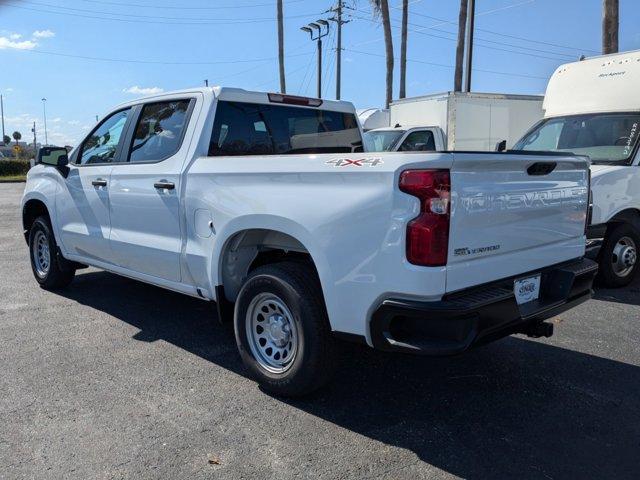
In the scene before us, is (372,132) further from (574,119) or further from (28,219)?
(28,219)

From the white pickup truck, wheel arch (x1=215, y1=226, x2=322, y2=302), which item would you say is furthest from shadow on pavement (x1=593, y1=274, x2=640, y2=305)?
wheel arch (x1=215, y1=226, x2=322, y2=302)

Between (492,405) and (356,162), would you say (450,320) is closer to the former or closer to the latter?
(356,162)

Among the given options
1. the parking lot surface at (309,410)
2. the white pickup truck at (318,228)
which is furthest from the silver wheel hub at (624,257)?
the white pickup truck at (318,228)

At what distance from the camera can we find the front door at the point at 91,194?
5246mm

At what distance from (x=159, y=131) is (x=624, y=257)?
17.7 ft

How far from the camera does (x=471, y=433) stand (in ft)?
11.1

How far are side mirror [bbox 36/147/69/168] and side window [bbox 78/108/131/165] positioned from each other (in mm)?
165

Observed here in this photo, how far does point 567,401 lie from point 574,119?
511 centimetres

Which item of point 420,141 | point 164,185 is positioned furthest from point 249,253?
point 420,141

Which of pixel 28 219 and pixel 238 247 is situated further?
pixel 28 219

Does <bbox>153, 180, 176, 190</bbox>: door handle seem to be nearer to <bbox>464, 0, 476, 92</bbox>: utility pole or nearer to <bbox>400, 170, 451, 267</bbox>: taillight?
<bbox>400, 170, 451, 267</bbox>: taillight

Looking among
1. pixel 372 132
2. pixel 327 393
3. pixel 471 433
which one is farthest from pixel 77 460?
pixel 372 132

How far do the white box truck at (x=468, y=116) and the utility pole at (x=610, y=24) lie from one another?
2802 mm

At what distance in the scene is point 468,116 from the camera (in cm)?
1375
